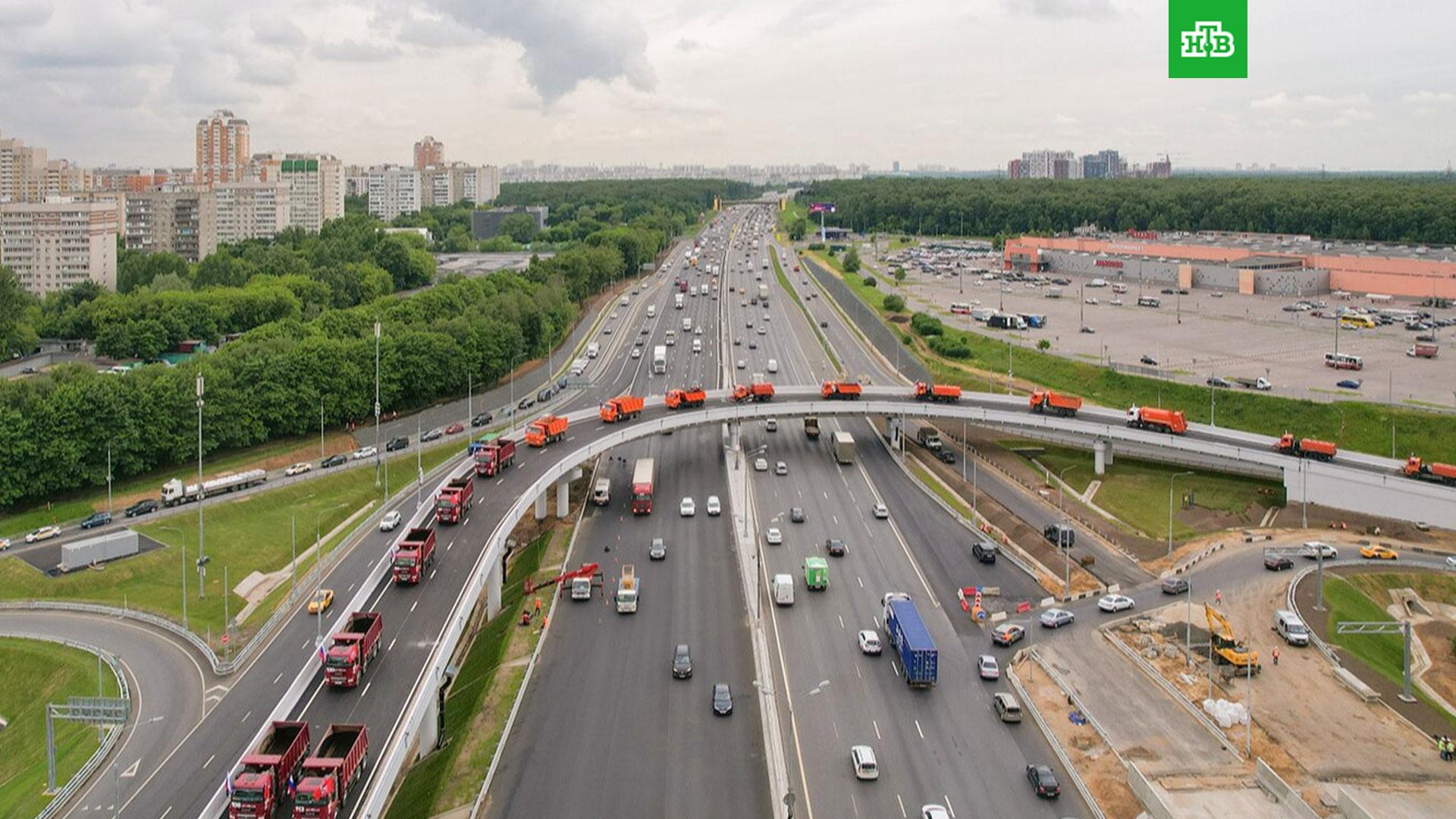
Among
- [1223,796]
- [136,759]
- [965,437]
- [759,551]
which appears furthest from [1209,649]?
[136,759]

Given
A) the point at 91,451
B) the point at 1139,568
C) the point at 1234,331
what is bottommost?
the point at 1139,568

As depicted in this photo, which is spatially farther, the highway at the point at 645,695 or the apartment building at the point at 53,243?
the apartment building at the point at 53,243

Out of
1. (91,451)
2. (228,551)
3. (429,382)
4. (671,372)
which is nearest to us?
(228,551)

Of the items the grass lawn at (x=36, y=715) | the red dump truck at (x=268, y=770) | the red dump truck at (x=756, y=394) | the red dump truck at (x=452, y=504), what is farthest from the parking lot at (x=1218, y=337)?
the grass lawn at (x=36, y=715)

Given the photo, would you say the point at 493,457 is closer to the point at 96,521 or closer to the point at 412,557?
the point at 412,557

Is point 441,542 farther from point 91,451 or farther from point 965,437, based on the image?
point 965,437

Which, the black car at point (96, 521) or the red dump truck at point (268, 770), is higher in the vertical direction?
the black car at point (96, 521)

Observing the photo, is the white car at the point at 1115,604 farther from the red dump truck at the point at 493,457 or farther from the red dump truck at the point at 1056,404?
the red dump truck at the point at 493,457
